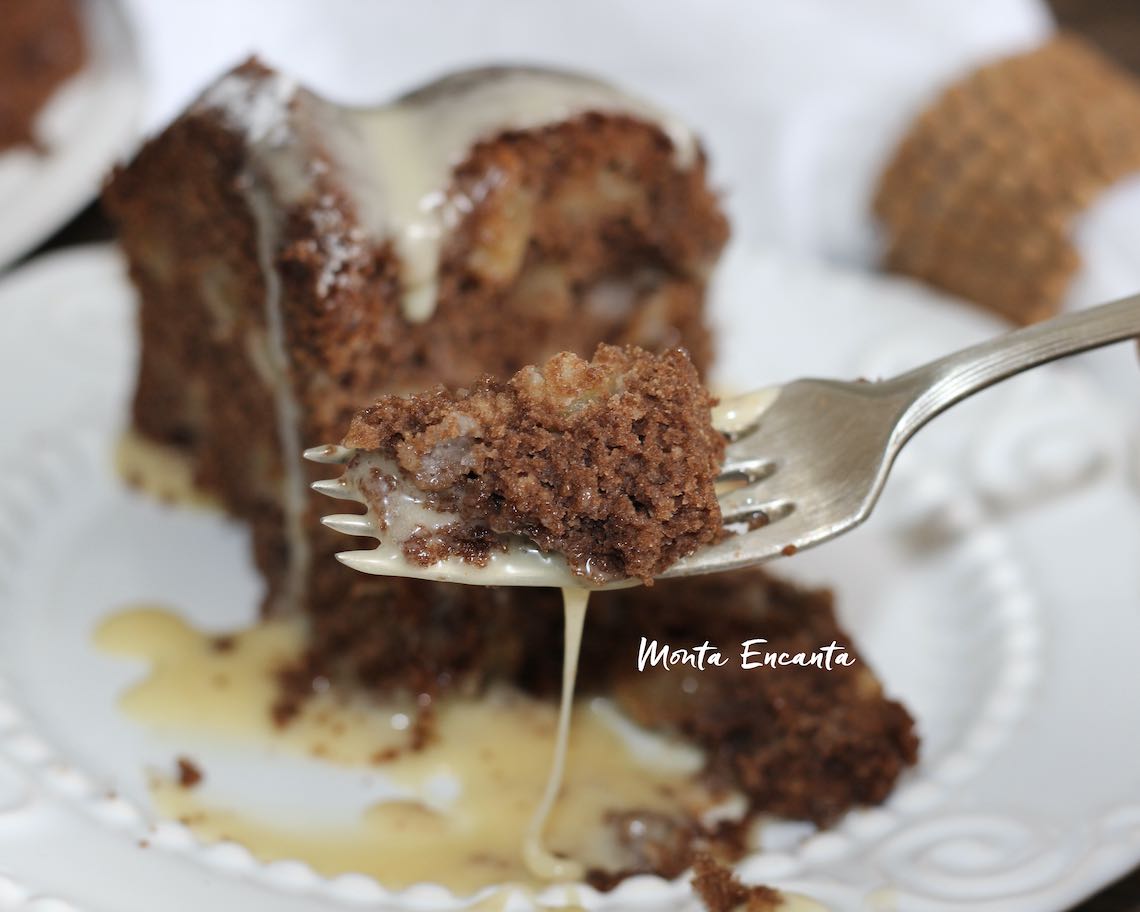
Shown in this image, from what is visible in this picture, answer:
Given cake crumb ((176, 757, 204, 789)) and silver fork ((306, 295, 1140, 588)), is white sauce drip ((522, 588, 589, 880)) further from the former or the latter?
cake crumb ((176, 757, 204, 789))

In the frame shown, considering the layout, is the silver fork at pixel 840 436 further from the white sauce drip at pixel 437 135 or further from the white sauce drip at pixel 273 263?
the white sauce drip at pixel 273 263

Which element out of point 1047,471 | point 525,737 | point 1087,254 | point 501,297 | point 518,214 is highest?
point 518,214

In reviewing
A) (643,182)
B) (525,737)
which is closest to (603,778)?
(525,737)

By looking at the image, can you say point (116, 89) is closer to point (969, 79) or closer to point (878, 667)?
point (969, 79)

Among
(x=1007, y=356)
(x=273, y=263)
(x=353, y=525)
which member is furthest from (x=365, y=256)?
(x=1007, y=356)

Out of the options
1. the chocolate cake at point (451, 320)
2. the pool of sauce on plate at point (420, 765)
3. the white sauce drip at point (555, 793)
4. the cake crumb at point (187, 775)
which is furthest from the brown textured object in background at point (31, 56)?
the white sauce drip at point (555, 793)
